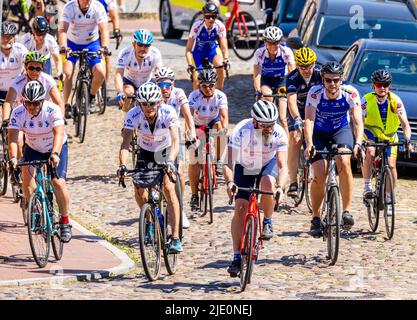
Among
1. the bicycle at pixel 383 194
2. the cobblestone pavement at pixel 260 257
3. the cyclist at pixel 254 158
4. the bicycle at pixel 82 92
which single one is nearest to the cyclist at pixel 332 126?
the bicycle at pixel 383 194

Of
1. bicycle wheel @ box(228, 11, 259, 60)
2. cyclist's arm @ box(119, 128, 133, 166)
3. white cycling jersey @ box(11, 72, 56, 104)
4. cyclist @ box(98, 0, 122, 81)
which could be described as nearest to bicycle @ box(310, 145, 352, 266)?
cyclist's arm @ box(119, 128, 133, 166)

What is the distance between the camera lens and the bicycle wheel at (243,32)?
3138 centimetres

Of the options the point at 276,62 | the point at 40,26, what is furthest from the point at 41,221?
the point at 276,62

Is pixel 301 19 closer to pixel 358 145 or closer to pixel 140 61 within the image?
pixel 140 61

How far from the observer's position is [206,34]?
24.1m

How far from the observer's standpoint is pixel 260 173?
600 inches

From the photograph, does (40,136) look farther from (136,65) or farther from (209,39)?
(209,39)

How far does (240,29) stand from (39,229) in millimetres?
16104

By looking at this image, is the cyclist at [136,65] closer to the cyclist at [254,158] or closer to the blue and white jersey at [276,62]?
the blue and white jersey at [276,62]

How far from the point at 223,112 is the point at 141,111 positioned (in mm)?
3241

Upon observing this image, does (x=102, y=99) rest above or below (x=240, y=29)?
below

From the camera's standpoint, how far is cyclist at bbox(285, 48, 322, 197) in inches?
745

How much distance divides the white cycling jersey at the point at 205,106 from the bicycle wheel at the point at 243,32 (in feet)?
39.5
